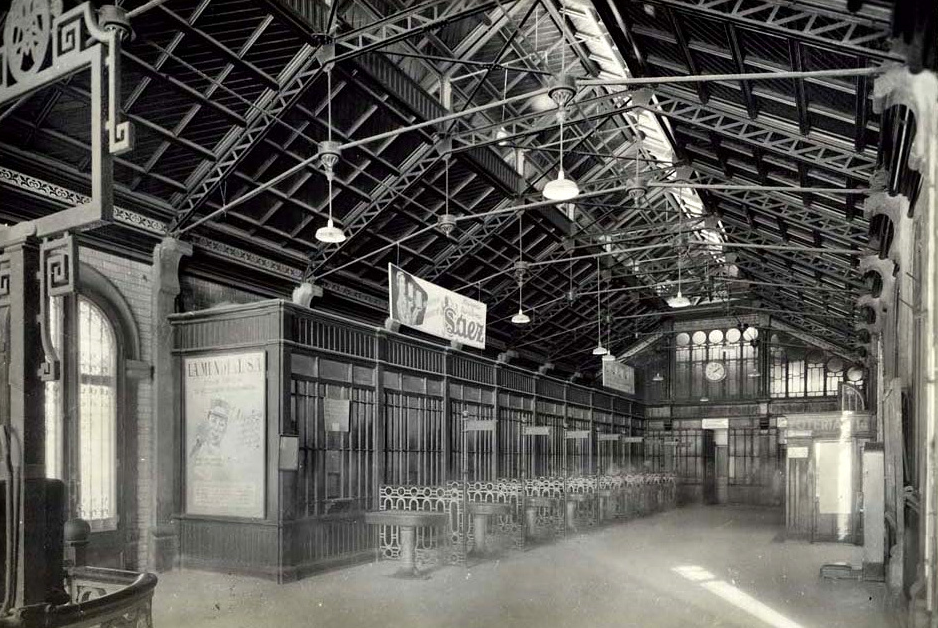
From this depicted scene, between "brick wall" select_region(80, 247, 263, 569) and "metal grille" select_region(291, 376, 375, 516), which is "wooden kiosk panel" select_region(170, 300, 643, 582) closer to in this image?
"metal grille" select_region(291, 376, 375, 516)

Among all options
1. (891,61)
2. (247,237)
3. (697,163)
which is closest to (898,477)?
(891,61)

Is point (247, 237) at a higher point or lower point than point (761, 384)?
higher

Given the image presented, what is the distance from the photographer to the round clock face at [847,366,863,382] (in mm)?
28094

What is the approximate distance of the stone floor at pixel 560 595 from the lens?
337 inches

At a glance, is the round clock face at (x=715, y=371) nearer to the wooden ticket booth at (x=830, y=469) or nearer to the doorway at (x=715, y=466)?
the doorway at (x=715, y=466)

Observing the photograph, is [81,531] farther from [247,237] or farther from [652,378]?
[652,378]

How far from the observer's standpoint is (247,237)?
13.7 metres

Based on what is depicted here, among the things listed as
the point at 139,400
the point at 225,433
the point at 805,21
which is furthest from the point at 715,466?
the point at 805,21

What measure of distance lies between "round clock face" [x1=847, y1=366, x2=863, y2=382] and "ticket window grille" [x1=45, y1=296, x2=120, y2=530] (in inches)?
1021

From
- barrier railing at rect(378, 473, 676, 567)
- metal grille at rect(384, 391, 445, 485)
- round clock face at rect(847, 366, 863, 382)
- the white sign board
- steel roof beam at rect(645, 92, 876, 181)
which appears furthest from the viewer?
round clock face at rect(847, 366, 863, 382)

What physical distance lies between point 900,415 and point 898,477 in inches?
39.0

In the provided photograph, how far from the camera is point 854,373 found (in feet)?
93.0

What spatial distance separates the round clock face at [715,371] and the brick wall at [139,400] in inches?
971

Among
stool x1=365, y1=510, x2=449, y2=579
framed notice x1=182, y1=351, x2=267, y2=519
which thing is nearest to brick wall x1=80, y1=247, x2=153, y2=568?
framed notice x1=182, y1=351, x2=267, y2=519
